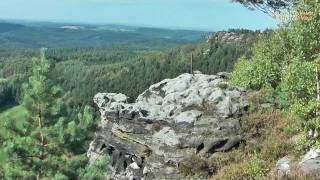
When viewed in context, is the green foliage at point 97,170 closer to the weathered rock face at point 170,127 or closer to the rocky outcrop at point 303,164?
the rocky outcrop at point 303,164

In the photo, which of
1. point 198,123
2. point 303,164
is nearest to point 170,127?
point 198,123

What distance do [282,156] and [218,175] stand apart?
306 centimetres

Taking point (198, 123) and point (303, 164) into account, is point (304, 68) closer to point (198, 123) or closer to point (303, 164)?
point (303, 164)

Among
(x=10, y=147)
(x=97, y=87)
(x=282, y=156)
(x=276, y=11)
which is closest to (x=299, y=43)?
(x=282, y=156)

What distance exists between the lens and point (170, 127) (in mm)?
29641

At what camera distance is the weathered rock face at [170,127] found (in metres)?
28.6

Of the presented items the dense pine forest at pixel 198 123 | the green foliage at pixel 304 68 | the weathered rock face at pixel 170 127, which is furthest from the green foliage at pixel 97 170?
the weathered rock face at pixel 170 127

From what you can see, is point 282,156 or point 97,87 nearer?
point 282,156

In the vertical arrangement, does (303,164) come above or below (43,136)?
below

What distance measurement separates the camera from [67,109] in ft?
62.3

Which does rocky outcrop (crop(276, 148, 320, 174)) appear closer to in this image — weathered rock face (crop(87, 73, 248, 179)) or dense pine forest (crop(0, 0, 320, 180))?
dense pine forest (crop(0, 0, 320, 180))

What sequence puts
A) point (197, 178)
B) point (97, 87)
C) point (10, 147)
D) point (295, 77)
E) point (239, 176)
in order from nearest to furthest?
point (10, 147) < point (295, 77) < point (239, 176) < point (197, 178) < point (97, 87)

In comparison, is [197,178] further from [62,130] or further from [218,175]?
[62,130]

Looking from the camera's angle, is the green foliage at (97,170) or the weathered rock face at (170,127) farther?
the weathered rock face at (170,127)
